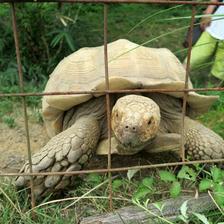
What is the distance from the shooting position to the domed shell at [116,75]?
2.37m

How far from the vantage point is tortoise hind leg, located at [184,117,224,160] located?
2285 mm

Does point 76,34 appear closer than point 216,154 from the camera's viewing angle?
No

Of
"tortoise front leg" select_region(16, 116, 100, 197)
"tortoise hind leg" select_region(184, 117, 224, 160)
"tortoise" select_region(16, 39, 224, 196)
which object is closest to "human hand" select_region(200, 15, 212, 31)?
"tortoise" select_region(16, 39, 224, 196)

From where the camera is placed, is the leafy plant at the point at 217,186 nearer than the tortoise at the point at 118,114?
Yes

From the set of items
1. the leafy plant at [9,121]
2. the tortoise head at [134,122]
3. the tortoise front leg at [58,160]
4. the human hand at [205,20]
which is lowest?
the leafy plant at [9,121]

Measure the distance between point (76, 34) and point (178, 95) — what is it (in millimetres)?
2252

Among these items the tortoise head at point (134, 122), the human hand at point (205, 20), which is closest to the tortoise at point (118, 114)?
the tortoise head at point (134, 122)

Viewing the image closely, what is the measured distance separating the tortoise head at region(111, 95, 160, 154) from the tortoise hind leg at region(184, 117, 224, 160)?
0.26 metres

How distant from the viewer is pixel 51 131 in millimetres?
2812

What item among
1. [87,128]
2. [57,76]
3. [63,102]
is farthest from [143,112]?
[57,76]

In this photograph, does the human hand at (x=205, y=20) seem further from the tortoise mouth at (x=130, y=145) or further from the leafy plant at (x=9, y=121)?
the leafy plant at (x=9, y=121)

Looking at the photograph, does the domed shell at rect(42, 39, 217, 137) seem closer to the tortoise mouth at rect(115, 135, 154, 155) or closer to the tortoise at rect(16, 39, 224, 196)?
the tortoise at rect(16, 39, 224, 196)

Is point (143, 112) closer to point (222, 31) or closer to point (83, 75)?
point (83, 75)

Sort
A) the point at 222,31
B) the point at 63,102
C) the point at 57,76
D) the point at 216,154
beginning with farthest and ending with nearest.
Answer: the point at 222,31
the point at 57,76
the point at 63,102
the point at 216,154
